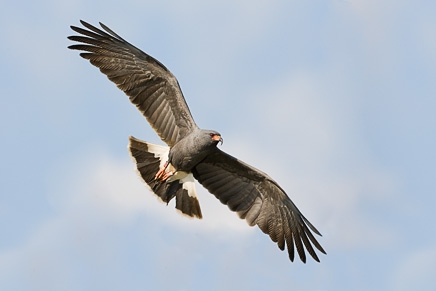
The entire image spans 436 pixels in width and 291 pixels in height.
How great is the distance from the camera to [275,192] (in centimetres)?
2169

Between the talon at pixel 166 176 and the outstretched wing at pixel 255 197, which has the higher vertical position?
the outstretched wing at pixel 255 197

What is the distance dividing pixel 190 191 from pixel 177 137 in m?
1.21

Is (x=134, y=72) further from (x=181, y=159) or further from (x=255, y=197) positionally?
(x=255, y=197)

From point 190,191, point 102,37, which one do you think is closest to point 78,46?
point 102,37

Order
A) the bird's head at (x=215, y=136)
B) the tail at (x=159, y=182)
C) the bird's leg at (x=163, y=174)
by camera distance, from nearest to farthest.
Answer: the bird's head at (x=215, y=136), the bird's leg at (x=163, y=174), the tail at (x=159, y=182)

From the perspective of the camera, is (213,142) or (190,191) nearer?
(213,142)

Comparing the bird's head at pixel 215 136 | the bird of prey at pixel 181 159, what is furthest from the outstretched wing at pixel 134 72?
the bird's head at pixel 215 136

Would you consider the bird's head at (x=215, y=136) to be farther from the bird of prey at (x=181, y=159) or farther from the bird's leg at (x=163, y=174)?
the bird's leg at (x=163, y=174)

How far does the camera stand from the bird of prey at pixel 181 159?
21.0 meters

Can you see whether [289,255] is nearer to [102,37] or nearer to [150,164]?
[150,164]

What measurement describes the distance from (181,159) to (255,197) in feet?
5.83

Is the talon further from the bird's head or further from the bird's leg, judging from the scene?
the bird's head

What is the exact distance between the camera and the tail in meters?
21.6

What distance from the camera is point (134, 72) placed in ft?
68.9
